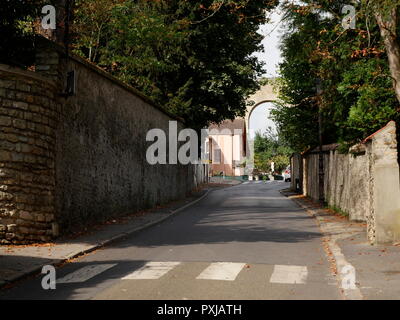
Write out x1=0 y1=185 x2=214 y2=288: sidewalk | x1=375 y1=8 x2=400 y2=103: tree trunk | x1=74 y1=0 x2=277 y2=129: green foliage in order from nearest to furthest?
x1=0 y1=185 x2=214 y2=288: sidewalk, x1=375 y1=8 x2=400 y2=103: tree trunk, x1=74 y1=0 x2=277 y2=129: green foliage

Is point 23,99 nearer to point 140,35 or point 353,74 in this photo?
point 353,74

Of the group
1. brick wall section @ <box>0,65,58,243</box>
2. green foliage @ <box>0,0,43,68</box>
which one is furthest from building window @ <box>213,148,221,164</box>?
brick wall section @ <box>0,65,58,243</box>

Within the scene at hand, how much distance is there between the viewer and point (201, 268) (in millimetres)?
9359

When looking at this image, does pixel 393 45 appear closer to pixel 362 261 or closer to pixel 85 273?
pixel 362 261

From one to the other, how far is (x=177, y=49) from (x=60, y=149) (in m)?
15.5

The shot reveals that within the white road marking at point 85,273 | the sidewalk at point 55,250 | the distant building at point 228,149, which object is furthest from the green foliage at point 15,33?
the distant building at point 228,149

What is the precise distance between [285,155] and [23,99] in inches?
3086

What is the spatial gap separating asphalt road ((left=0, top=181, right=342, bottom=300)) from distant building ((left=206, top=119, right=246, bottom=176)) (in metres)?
75.0

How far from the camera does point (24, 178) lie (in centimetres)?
1202

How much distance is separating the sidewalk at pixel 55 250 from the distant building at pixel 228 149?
73.9 meters

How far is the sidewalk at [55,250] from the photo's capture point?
895 cm

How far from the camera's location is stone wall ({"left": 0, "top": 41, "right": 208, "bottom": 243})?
38.9 ft

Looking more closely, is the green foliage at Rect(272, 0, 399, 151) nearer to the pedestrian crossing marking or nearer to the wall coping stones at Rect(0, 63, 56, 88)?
the wall coping stones at Rect(0, 63, 56, 88)

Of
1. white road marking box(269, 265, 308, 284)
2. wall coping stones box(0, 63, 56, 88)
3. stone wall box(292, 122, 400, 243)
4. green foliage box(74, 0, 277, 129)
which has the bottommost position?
white road marking box(269, 265, 308, 284)
